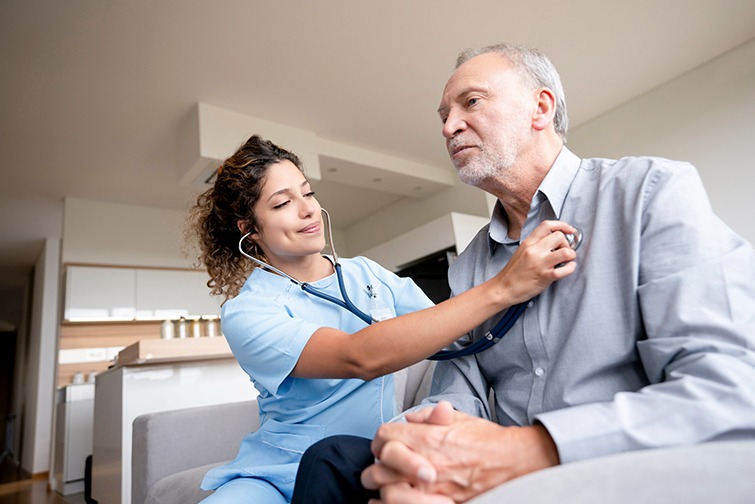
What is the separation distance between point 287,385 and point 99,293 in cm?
482

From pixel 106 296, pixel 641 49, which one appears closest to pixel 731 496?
pixel 641 49

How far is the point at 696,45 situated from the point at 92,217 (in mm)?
5685

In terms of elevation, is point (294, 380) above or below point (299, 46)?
below

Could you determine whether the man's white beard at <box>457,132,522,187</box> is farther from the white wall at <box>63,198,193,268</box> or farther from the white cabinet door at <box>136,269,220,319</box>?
the white cabinet door at <box>136,269,220,319</box>

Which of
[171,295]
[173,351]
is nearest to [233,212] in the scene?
[173,351]

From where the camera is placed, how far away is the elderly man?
2.02ft

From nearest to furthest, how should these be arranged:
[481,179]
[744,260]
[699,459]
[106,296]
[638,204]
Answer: [699,459] < [744,260] < [638,204] < [481,179] < [106,296]

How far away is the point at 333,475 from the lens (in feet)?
2.38

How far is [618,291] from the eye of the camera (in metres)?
0.83

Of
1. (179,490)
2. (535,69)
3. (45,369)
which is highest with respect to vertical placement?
(45,369)

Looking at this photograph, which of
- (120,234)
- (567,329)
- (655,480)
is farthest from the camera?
(120,234)

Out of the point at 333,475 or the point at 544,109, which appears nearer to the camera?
the point at 333,475

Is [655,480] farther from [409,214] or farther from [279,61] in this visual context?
[409,214]

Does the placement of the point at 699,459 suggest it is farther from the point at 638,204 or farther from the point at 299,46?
the point at 299,46
